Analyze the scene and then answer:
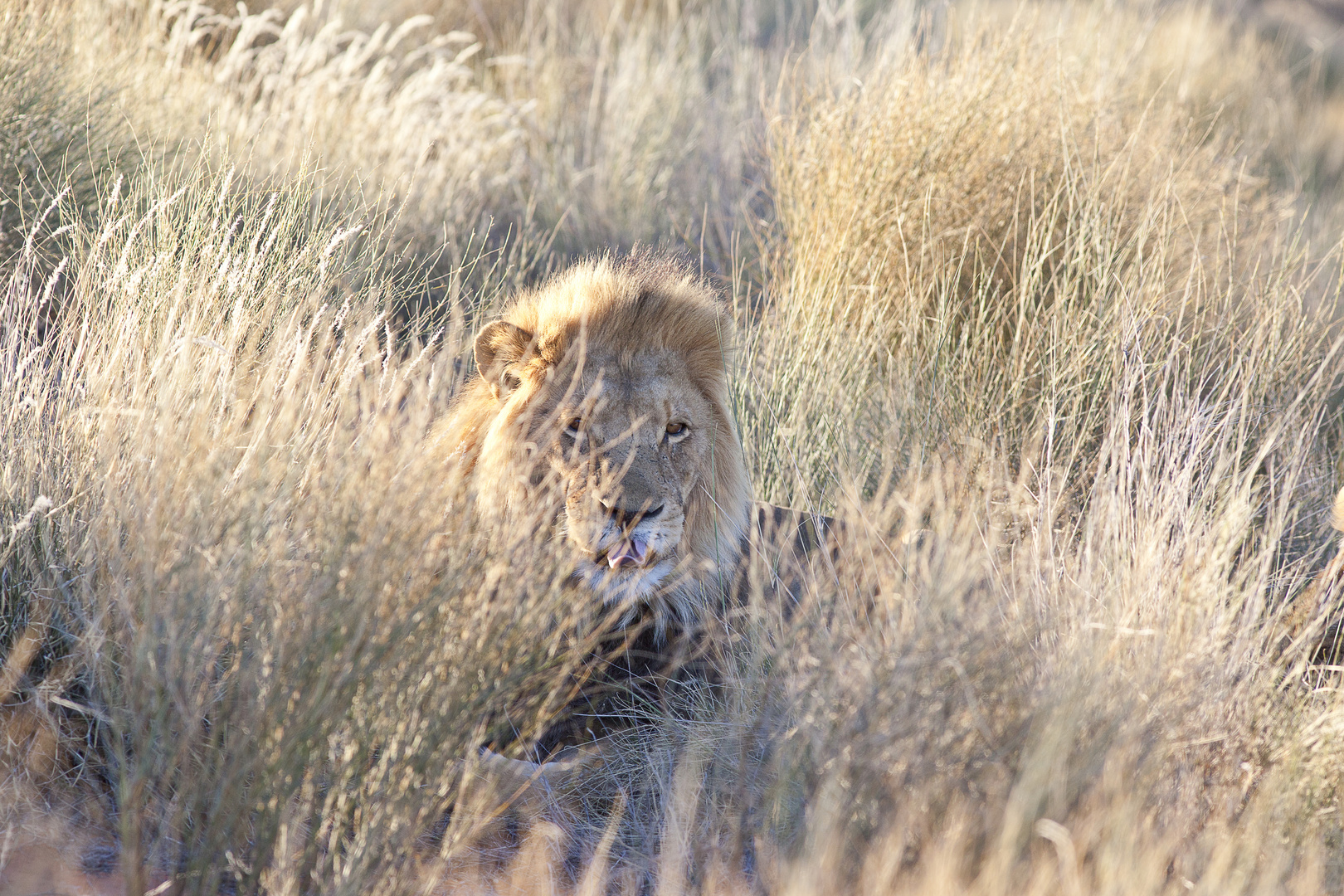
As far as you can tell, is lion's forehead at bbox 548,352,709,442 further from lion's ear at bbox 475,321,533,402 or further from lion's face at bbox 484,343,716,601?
lion's ear at bbox 475,321,533,402

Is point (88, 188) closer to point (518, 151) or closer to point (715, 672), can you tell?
point (518, 151)

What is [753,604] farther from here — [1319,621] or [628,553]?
[1319,621]

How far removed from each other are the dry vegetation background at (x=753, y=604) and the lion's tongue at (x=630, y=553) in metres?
0.22

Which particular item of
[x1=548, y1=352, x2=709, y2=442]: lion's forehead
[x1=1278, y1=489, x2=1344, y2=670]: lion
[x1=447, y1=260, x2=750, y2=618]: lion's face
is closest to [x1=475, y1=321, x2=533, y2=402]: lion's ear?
[x1=447, y1=260, x2=750, y2=618]: lion's face

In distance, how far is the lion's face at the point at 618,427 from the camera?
2.63 meters

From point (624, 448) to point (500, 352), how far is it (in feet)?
Result: 1.47

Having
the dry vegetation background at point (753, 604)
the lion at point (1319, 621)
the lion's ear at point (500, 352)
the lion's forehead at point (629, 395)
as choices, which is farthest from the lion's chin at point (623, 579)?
the lion at point (1319, 621)

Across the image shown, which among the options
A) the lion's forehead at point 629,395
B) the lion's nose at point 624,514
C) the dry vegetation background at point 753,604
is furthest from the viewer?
the lion's forehead at point 629,395

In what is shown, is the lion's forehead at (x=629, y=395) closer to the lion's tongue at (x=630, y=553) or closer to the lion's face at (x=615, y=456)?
the lion's face at (x=615, y=456)

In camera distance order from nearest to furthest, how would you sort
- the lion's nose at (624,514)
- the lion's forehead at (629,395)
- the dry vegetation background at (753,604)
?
the dry vegetation background at (753,604) → the lion's nose at (624,514) → the lion's forehead at (629,395)

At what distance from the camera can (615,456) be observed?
8.98ft

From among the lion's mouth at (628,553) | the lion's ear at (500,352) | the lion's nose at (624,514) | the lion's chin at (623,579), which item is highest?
the lion's ear at (500,352)

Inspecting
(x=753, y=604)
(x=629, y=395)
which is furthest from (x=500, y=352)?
(x=753, y=604)

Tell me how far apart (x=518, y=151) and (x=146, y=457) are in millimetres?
4476
